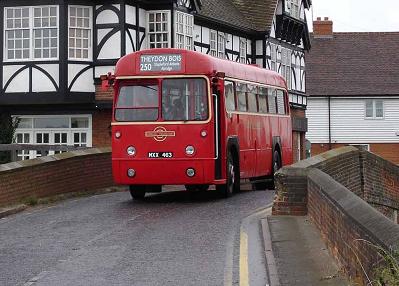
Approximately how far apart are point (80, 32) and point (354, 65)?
33.2 metres

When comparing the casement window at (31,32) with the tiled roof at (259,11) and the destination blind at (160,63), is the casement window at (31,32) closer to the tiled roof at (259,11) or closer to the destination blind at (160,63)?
the destination blind at (160,63)

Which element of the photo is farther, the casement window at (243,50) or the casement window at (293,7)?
the casement window at (293,7)

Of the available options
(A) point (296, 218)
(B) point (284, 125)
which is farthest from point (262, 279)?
(B) point (284, 125)

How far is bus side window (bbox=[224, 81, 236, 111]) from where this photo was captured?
664 inches

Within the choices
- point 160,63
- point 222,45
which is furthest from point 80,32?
point 160,63

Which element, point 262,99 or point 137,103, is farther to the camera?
point 262,99

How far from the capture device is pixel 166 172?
1598cm

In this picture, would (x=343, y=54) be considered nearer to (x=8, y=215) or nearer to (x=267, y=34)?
(x=267, y=34)

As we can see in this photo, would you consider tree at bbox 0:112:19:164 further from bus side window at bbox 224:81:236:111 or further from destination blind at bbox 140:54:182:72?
destination blind at bbox 140:54:182:72

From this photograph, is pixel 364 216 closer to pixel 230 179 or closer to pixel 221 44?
pixel 230 179

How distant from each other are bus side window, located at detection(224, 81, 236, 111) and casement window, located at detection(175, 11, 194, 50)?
10.1 metres

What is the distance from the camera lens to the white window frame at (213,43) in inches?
1240

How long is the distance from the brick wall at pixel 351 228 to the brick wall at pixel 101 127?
16016mm

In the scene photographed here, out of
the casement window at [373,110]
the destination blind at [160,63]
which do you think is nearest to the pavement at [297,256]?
the destination blind at [160,63]
